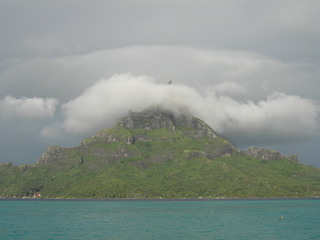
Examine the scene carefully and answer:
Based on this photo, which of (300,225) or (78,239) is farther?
(300,225)

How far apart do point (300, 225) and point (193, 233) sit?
194 ft

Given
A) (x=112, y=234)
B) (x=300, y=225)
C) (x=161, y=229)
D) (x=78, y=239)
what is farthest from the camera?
(x=300, y=225)

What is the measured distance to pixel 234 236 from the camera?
144 metres

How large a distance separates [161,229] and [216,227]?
2391 cm

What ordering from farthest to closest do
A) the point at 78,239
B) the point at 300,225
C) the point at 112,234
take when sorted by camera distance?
the point at 300,225 < the point at 112,234 < the point at 78,239

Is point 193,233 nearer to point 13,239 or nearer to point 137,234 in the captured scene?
point 137,234

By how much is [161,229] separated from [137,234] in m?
17.7

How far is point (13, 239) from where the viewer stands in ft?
468

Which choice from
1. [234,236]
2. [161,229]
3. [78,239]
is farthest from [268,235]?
[78,239]

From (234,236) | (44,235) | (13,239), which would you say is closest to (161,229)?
(234,236)

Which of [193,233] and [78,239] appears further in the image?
[193,233]

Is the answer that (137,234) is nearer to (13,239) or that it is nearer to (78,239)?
(78,239)

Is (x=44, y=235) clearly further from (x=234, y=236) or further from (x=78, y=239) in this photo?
(x=234, y=236)

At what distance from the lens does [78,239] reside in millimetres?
140000
